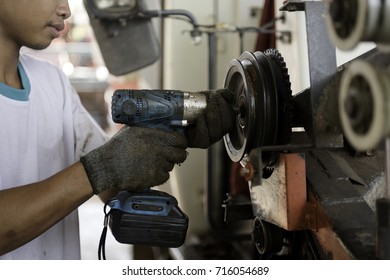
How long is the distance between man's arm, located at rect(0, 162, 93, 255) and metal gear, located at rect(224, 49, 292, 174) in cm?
34

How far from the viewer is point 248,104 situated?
0.94m

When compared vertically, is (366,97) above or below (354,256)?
above

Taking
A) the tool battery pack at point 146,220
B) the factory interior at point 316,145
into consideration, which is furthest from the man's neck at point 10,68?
the tool battery pack at point 146,220

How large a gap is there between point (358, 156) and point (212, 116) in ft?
0.98

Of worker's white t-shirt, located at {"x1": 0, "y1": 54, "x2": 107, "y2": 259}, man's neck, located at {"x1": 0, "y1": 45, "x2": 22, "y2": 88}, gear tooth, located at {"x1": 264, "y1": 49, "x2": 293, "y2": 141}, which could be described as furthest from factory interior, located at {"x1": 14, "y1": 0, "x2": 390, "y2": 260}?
man's neck, located at {"x1": 0, "y1": 45, "x2": 22, "y2": 88}

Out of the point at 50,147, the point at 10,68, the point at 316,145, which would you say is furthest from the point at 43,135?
the point at 316,145

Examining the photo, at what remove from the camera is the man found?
976 mm

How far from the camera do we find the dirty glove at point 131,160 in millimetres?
979

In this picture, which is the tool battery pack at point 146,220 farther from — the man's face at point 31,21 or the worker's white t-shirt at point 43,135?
the man's face at point 31,21

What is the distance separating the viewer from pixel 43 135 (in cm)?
121

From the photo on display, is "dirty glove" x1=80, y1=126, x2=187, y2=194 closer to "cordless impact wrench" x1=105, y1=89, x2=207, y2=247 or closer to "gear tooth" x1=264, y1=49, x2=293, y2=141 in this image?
"cordless impact wrench" x1=105, y1=89, x2=207, y2=247
